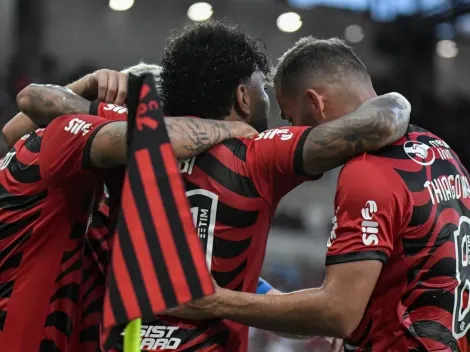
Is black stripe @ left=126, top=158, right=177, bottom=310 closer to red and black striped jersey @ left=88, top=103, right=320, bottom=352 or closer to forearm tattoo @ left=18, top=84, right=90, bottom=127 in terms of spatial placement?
red and black striped jersey @ left=88, top=103, right=320, bottom=352

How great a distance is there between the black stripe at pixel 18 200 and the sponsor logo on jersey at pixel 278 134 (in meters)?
0.61

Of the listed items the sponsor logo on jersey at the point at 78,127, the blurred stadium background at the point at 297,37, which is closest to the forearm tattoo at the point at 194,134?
the sponsor logo on jersey at the point at 78,127

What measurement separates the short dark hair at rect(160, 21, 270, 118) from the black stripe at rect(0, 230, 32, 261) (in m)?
0.52

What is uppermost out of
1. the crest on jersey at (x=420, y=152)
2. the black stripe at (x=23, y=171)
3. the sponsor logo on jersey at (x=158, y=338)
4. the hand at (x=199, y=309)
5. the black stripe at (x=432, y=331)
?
the black stripe at (x=23, y=171)

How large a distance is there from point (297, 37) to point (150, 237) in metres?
9.35

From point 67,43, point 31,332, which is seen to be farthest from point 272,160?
point 67,43

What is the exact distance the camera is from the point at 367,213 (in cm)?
182

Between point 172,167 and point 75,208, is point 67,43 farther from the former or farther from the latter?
point 172,167

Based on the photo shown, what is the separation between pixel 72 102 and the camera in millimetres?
2113

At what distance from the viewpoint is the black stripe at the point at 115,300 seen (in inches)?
51.8

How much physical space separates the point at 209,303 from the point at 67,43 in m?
9.07

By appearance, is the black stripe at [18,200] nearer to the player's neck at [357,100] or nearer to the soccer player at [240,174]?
the soccer player at [240,174]

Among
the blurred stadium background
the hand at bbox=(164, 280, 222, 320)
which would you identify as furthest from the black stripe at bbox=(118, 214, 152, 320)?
the blurred stadium background

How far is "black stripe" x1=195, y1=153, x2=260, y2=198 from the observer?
1.90 metres
